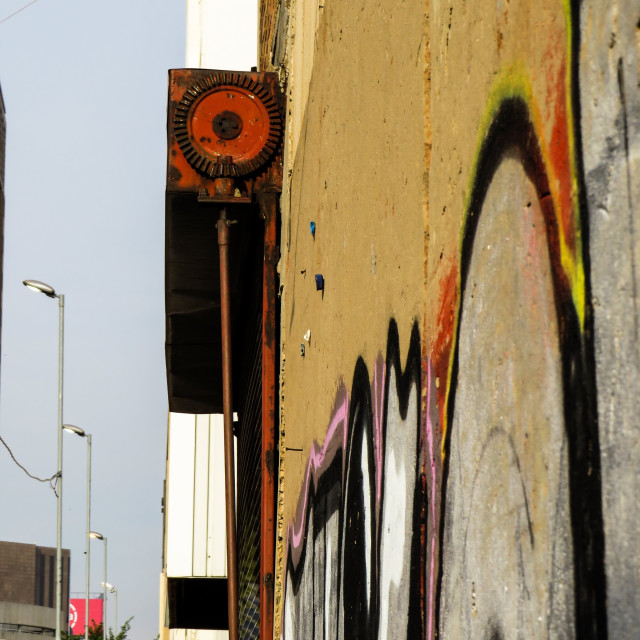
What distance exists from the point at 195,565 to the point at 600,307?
42.6 ft

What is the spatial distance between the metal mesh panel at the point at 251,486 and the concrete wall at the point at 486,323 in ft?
12.3

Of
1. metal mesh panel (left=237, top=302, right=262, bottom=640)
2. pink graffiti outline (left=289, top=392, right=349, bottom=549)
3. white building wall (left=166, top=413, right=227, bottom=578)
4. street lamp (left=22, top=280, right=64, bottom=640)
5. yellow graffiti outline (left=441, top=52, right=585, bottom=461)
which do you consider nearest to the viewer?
yellow graffiti outline (left=441, top=52, right=585, bottom=461)

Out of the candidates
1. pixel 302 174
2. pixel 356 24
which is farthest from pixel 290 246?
pixel 356 24

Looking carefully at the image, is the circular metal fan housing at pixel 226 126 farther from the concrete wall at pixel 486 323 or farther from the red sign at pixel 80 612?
the red sign at pixel 80 612

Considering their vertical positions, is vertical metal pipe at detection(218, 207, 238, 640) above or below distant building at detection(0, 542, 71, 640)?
above

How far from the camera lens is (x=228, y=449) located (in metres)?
6.24

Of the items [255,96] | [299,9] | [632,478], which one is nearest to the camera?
[632,478]

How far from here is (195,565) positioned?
45.5 feet

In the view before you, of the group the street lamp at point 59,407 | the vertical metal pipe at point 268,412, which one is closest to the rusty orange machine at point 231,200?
the vertical metal pipe at point 268,412

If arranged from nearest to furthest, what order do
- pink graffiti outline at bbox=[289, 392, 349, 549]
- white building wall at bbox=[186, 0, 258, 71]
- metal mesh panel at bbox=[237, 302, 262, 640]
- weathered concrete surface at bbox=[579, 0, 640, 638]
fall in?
weathered concrete surface at bbox=[579, 0, 640, 638] < pink graffiti outline at bbox=[289, 392, 349, 549] < metal mesh panel at bbox=[237, 302, 262, 640] < white building wall at bbox=[186, 0, 258, 71]

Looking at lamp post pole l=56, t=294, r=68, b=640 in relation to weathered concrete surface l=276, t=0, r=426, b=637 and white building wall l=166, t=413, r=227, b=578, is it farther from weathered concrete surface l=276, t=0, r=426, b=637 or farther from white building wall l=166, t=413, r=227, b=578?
weathered concrete surface l=276, t=0, r=426, b=637

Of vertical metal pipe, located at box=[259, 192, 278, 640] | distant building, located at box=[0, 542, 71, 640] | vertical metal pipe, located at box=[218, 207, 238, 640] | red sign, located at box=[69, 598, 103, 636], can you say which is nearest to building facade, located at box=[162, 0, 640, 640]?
vertical metal pipe, located at box=[259, 192, 278, 640]

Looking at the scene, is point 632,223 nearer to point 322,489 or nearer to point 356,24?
point 356,24

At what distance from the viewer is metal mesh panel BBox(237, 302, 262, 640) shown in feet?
25.3
